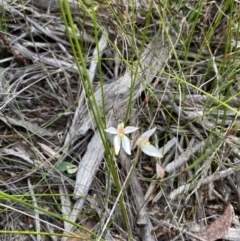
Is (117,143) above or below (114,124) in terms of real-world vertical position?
above

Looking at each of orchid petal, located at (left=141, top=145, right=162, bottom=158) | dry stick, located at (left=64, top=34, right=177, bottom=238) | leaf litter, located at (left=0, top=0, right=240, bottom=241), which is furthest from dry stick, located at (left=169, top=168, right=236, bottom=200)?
orchid petal, located at (left=141, top=145, right=162, bottom=158)

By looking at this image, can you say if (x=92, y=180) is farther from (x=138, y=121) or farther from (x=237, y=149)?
(x=237, y=149)

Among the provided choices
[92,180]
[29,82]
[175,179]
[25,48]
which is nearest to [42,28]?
[25,48]

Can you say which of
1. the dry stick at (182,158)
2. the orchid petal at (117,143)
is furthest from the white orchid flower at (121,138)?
the dry stick at (182,158)

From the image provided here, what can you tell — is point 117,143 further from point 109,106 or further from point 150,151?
point 109,106

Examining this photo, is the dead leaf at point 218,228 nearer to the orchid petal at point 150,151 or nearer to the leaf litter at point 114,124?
the leaf litter at point 114,124

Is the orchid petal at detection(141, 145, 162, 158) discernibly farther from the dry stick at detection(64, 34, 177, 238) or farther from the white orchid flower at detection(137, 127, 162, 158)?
the dry stick at detection(64, 34, 177, 238)

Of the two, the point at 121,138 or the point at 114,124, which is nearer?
the point at 121,138

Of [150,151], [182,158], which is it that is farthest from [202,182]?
[150,151]
